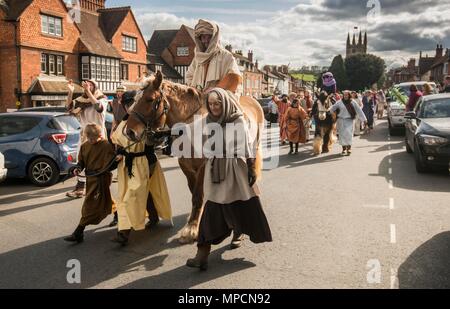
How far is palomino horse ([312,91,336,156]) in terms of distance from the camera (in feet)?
47.0

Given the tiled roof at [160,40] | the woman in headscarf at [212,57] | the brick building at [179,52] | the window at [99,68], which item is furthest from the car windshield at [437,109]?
the tiled roof at [160,40]

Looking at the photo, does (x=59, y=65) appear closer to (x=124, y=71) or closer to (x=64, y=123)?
(x=124, y=71)

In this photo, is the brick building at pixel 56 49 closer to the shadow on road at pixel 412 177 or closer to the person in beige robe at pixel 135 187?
the shadow on road at pixel 412 177

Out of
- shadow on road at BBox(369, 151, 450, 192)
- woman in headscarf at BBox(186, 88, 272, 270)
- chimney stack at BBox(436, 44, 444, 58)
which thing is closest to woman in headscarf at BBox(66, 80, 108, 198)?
woman in headscarf at BBox(186, 88, 272, 270)

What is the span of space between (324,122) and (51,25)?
25720 millimetres

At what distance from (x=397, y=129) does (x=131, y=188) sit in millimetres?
15962

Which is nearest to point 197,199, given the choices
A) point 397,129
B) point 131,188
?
point 131,188

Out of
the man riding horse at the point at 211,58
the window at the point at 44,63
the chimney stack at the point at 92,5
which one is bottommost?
the man riding horse at the point at 211,58

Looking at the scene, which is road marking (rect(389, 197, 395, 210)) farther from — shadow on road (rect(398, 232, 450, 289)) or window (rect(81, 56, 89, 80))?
window (rect(81, 56, 89, 80))

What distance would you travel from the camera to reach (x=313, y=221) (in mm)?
6551

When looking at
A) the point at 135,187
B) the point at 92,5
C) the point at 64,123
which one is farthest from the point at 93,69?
the point at 135,187

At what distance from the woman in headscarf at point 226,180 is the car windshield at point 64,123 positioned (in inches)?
248

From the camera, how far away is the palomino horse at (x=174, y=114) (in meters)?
5.26

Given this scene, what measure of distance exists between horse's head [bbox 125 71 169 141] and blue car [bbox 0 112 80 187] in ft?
16.9
